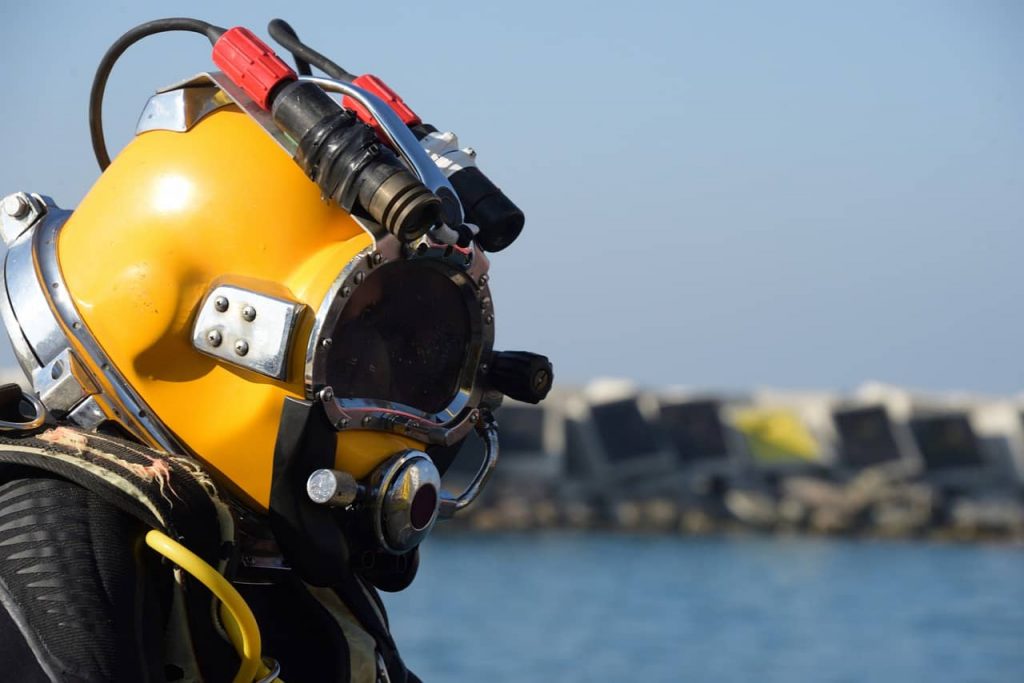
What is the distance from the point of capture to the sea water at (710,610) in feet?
43.7

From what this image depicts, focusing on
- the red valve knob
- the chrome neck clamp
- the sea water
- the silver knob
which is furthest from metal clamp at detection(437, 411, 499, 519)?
the sea water

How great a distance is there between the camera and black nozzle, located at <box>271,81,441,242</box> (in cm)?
156

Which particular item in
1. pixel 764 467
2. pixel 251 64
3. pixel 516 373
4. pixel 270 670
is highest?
pixel 251 64

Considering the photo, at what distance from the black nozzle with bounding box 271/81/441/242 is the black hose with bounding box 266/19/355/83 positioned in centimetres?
28

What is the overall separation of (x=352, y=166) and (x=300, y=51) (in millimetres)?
444

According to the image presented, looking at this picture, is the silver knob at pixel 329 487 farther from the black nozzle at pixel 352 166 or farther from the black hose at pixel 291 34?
the black hose at pixel 291 34

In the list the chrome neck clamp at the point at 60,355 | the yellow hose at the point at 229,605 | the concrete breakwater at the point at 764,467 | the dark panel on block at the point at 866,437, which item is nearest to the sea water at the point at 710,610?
the concrete breakwater at the point at 764,467

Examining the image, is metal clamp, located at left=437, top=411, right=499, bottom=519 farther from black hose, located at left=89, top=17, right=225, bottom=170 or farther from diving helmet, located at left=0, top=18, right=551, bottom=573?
black hose, located at left=89, top=17, right=225, bottom=170

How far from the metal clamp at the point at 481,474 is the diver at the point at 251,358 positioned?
0.07 feet

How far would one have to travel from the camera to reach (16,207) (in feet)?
5.83

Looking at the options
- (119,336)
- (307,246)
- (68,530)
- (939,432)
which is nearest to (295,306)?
(307,246)

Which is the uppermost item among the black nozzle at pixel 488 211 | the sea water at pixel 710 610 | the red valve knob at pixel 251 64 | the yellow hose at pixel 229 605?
the red valve knob at pixel 251 64

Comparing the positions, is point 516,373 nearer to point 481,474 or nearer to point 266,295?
point 481,474

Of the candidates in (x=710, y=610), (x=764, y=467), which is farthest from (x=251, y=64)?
(x=764, y=467)
